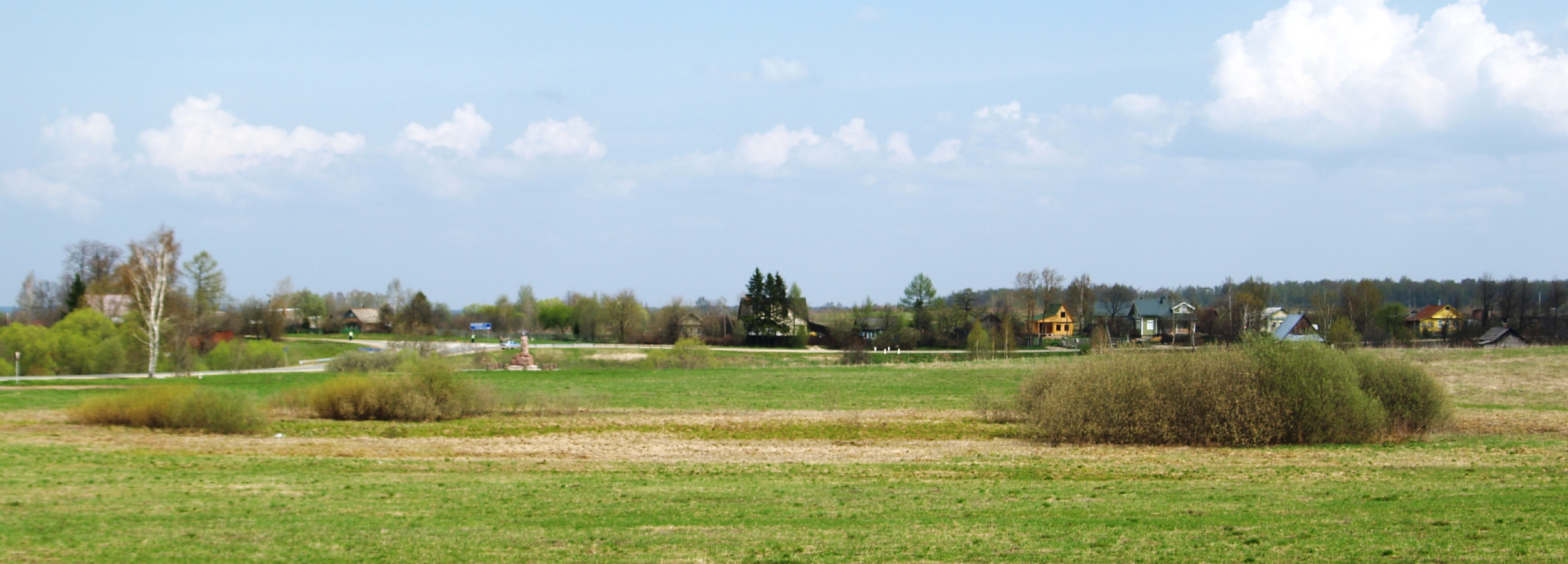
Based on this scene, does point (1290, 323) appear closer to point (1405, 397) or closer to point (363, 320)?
point (1405, 397)

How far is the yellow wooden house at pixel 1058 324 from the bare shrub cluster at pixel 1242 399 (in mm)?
88000

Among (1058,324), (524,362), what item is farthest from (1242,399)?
(1058,324)

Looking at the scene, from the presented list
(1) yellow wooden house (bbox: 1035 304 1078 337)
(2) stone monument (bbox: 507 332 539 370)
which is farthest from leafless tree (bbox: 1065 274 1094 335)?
(2) stone monument (bbox: 507 332 539 370)

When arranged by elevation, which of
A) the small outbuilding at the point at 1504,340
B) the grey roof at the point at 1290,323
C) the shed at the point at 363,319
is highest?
the shed at the point at 363,319

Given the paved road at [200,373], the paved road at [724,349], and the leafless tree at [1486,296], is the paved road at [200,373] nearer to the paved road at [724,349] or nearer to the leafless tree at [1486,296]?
the paved road at [724,349]

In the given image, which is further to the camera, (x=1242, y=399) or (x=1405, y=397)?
(x=1405, y=397)

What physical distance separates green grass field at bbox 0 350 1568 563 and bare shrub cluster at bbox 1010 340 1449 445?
89 centimetres

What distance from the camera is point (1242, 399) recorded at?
23484 mm

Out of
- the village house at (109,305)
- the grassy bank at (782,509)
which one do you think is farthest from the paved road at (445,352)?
the grassy bank at (782,509)

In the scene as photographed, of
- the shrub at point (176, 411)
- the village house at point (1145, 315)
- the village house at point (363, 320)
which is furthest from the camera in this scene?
the village house at point (363, 320)

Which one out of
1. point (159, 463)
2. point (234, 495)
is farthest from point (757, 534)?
point (159, 463)

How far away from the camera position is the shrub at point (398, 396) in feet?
104

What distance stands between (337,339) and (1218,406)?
102355 millimetres

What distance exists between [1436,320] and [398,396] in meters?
117
